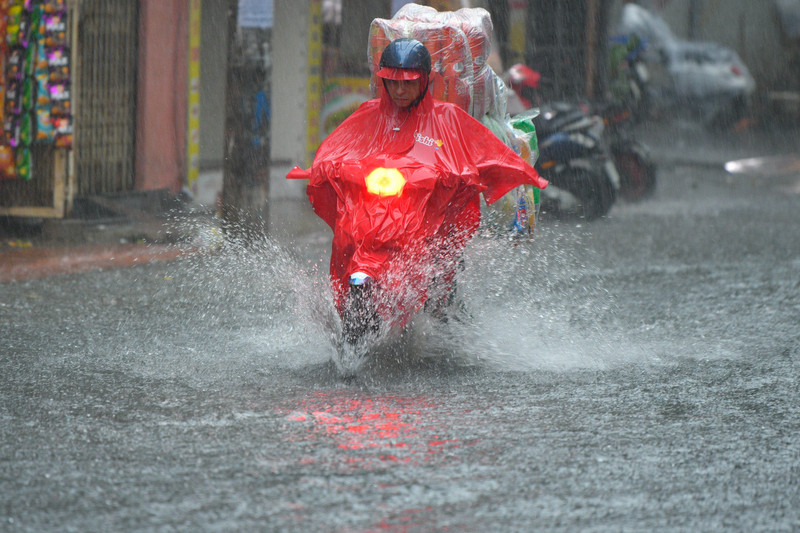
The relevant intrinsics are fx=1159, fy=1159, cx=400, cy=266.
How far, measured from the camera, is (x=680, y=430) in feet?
15.8

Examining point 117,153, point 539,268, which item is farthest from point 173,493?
point 117,153

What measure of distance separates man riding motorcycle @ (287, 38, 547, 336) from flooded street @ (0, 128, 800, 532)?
407mm

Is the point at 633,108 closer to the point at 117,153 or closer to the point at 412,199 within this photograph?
the point at 117,153

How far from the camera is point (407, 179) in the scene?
5422mm

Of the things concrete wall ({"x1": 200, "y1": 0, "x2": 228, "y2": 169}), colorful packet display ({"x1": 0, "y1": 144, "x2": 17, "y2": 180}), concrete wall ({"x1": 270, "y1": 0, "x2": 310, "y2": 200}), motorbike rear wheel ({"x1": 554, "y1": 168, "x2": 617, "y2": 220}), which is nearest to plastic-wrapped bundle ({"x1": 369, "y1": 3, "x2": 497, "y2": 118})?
colorful packet display ({"x1": 0, "y1": 144, "x2": 17, "y2": 180})

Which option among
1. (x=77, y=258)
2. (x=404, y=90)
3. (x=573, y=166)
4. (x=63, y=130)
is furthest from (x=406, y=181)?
(x=573, y=166)

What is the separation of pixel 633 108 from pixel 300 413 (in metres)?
14.1

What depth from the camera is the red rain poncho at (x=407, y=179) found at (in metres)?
5.37

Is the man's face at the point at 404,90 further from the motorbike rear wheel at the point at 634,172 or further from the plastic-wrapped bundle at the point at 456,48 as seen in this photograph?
the motorbike rear wheel at the point at 634,172

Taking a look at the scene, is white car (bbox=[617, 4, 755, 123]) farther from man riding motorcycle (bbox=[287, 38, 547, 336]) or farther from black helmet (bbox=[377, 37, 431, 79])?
black helmet (bbox=[377, 37, 431, 79])

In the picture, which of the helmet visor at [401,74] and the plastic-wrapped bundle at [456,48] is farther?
the plastic-wrapped bundle at [456,48]

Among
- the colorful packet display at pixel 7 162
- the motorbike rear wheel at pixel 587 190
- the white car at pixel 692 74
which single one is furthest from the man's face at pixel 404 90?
the white car at pixel 692 74

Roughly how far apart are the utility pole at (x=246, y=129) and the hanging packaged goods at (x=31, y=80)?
1409mm

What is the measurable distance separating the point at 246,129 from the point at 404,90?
4.54 meters
